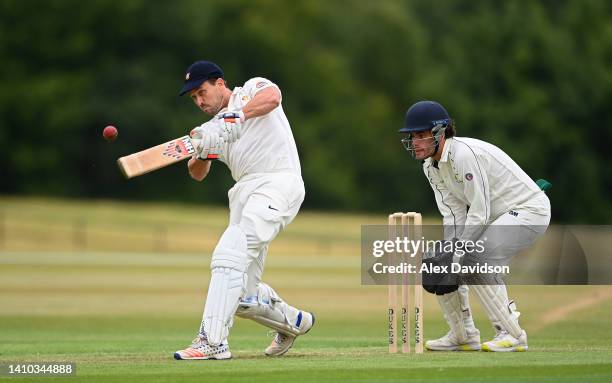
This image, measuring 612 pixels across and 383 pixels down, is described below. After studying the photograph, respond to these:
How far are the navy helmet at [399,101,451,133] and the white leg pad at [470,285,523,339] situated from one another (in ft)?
3.26

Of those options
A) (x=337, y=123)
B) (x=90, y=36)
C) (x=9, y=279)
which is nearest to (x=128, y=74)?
(x=90, y=36)

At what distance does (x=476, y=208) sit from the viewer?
6.51 meters

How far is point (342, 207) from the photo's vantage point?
4550cm

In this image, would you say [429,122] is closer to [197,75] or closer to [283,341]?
[197,75]

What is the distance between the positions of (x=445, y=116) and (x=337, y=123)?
133ft

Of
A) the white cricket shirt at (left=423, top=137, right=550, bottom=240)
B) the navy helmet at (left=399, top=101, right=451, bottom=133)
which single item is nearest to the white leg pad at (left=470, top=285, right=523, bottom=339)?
the white cricket shirt at (left=423, top=137, right=550, bottom=240)

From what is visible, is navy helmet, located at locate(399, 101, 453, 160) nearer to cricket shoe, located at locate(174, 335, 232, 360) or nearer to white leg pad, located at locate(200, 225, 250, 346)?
white leg pad, located at locate(200, 225, 250, 346)

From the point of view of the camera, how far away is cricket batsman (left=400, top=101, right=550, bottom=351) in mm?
6539

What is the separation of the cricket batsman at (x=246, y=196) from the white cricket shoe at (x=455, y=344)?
818mm

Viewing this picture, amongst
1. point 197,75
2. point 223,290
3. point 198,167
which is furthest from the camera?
point 198,167

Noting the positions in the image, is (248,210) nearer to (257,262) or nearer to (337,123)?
(257,262)

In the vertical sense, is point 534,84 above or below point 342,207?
above

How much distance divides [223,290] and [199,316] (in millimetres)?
7426

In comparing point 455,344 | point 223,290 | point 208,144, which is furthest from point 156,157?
point 455,344
